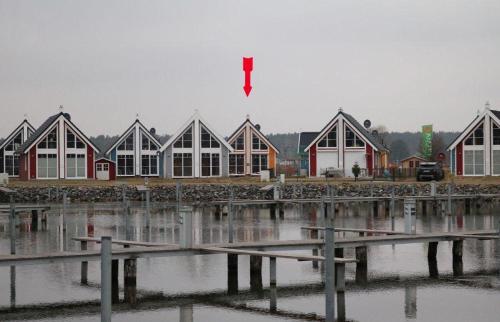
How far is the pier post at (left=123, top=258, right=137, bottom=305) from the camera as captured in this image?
22.3m

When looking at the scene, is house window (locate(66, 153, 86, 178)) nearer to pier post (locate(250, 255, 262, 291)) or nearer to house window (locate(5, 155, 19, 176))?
house window (locate(5, 155, 19, 176))

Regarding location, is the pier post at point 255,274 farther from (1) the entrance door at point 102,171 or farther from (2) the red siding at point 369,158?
(1) the entrance door at point 102,171

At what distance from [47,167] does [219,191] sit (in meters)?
17.4

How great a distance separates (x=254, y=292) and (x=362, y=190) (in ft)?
140

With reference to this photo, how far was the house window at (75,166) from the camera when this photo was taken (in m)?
78.2

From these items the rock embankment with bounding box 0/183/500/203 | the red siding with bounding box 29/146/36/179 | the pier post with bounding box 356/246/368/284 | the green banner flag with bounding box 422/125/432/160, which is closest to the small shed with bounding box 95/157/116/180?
the red siding with bounding box 29/146/36/179

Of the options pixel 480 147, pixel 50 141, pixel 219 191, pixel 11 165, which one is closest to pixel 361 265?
pixel 219 191

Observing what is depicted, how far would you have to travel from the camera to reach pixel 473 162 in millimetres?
74438

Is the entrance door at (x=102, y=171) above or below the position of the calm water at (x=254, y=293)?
above

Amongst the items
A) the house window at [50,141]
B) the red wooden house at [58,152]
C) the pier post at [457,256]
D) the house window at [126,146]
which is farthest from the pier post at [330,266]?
the house window at [126,146]

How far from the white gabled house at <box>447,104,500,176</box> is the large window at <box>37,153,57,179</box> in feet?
110

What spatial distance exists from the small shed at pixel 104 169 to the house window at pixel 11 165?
45.6 ft

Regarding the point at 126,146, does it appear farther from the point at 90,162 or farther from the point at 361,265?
the point at 361,265

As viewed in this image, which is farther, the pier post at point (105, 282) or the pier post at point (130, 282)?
the pier post at point (130, 282)
